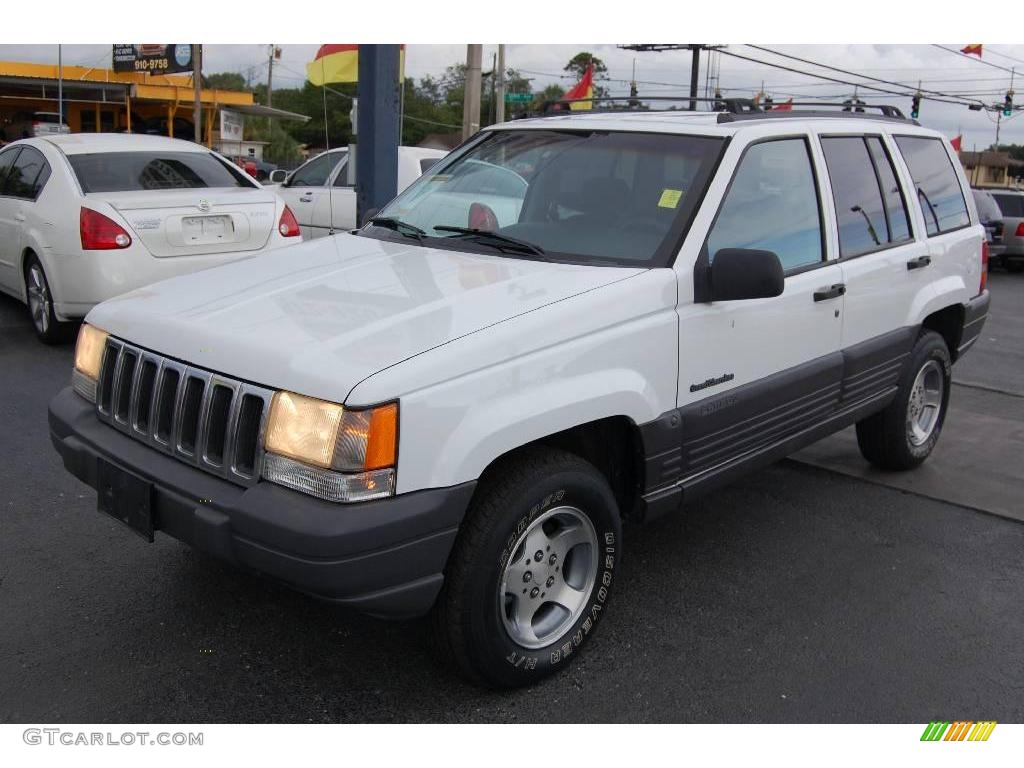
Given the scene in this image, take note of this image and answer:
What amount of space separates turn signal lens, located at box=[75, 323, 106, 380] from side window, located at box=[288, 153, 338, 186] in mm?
8725

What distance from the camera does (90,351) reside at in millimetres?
3611

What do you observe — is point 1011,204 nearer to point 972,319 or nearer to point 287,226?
point 972,319

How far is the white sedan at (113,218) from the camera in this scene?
722cm

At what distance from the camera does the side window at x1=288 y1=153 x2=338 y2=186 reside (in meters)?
12.1

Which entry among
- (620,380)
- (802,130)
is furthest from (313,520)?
(802,130)

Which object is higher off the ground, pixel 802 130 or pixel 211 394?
pixel 802 130

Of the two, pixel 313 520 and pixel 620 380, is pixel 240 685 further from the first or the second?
pixel 620 380

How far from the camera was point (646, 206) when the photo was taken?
3807 mm

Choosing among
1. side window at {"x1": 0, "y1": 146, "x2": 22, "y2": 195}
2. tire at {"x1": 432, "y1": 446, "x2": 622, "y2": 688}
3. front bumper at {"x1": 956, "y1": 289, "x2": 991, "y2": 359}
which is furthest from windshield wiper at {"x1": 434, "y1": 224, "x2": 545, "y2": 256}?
side window at {"x1": 0, "y1": 146, "x2": 22, "y2": 195}

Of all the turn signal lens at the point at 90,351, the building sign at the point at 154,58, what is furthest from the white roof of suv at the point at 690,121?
the building sign at the point at 154,58

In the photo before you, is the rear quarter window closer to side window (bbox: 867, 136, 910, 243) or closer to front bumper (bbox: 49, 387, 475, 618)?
side window (bbox: 867, 136, 910, 243)

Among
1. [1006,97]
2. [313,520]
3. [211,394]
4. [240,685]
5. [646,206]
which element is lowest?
[240,685]

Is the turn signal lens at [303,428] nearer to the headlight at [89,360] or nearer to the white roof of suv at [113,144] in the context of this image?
the headlight at [89,360]

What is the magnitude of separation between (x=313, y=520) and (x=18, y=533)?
7.52ft
